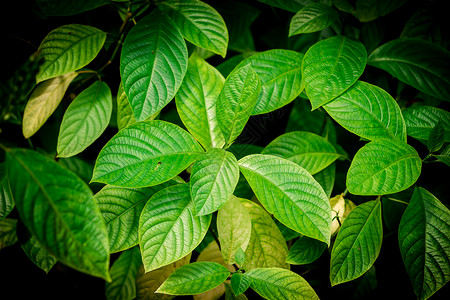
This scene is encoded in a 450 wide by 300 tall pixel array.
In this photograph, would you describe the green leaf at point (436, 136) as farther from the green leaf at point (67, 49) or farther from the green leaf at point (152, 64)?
the green leaf at point (67, 49)

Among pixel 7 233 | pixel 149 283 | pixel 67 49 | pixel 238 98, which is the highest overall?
pixel 67 49

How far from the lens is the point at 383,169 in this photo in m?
0.86

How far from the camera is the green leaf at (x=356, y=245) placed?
0.88 metres

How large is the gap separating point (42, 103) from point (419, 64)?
150 centimetres

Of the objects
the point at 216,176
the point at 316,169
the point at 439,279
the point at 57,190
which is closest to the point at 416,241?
the point at 439,279

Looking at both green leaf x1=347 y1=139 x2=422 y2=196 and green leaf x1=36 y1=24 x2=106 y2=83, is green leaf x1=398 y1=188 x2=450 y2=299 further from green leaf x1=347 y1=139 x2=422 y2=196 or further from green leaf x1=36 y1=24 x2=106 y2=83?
green leaf x1=36 y1=24 x2=106 y2=83

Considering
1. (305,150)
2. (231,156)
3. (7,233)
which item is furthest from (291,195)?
(7,233)

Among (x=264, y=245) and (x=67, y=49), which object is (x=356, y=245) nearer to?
(x=264, y=245)

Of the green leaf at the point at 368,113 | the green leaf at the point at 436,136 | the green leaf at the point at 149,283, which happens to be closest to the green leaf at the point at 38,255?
the green leaf at the point at 149,283

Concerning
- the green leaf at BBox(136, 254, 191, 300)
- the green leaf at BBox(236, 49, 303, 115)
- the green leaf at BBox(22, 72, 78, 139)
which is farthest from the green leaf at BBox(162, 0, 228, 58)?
the green leaf at BBox(136, 254, 191, 300)

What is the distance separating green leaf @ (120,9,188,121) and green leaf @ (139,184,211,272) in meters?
0.27

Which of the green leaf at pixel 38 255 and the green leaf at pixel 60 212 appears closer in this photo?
the green leaf at pixel 60 212

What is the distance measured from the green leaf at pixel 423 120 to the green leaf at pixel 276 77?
0.44m

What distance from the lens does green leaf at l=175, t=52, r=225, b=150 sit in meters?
0.95
